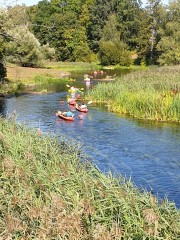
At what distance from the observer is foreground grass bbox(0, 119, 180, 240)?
6559mm

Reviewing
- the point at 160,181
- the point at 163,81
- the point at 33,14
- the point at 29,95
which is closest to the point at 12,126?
the point at 160,181

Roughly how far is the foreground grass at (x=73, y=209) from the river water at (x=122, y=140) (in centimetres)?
243

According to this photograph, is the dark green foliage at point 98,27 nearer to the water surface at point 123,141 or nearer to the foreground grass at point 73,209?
the water surface at point 123,141

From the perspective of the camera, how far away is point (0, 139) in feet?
38.1

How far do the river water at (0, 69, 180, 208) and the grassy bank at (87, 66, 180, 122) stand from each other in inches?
40.6

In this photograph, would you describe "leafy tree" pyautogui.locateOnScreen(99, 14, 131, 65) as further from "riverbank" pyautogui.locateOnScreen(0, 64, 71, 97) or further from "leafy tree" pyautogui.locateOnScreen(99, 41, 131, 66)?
"riverbank" pyautogui.locateOnScreen(0, 64, 71, 97)

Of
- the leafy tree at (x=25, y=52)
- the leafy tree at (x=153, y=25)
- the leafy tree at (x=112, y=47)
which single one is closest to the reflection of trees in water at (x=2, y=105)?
the leafy tree at (x=25, y=52)

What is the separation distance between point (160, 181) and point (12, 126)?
5.59 m

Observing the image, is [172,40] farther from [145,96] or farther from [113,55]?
[145,96]

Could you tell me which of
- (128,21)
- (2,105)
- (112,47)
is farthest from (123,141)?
(128,21)

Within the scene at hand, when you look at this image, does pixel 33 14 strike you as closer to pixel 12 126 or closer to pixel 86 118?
pixel 86 118

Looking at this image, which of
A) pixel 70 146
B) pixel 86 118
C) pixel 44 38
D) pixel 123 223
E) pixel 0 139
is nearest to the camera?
pixel 123 223

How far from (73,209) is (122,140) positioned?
1423 cm

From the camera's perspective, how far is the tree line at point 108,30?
246 ft
